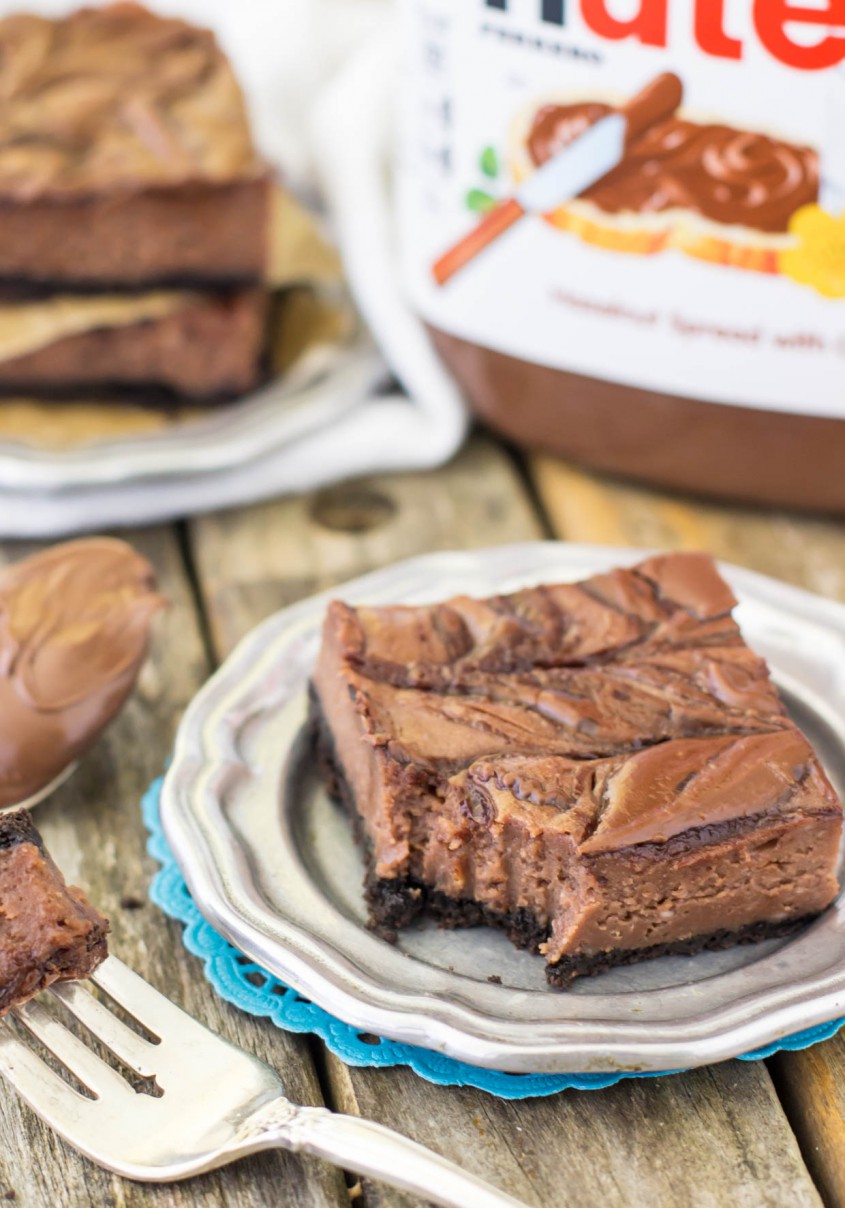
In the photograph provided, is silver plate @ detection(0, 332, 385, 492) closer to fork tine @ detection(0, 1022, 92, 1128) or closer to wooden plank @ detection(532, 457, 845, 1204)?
wooden plank @ detection(532, 457, 845, 1204)

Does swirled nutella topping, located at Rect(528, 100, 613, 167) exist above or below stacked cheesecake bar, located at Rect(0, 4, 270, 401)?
above

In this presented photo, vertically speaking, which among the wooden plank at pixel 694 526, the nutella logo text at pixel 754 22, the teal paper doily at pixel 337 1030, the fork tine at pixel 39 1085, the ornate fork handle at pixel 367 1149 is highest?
the nutella logo text at pixel 754 22

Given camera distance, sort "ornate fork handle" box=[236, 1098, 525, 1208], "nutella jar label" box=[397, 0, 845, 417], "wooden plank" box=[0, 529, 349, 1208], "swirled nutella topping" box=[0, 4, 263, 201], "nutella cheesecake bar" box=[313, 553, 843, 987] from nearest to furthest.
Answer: "ornate fork handle" box=[236, 1098, 525, 1208]
"wooden plank" box=[0, 529, 349, 1208]
"nutella cheesecake bar" box=[313, 553, 843, 987]
"nutella jar label" box=[397, 0, 845, 417]
"swirled nutella topping" box=[0, 4, 263, 201]

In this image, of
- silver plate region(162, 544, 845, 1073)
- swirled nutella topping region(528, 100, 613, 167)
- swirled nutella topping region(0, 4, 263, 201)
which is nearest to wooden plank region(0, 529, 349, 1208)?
silver plate region(162, 544, 845, 1073)

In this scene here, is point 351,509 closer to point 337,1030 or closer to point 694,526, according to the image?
point 694,526

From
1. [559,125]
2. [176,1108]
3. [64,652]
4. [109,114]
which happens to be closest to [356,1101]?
[176,1108]

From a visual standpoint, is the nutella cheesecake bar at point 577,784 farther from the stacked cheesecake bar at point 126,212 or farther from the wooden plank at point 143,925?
the stacked cheesecake bar at point 126,212

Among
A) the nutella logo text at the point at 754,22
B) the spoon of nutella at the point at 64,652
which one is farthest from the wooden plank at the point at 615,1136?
the nutella logo text at the point at 754,22
